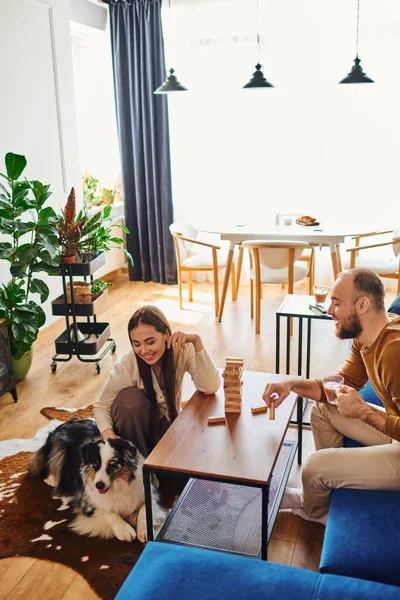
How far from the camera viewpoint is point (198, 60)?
6.09 m

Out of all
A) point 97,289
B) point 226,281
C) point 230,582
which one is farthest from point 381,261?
point 230,582

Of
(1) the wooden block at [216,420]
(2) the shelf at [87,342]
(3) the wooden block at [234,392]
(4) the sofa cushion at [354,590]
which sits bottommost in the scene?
(2) the shelf at [87,342]

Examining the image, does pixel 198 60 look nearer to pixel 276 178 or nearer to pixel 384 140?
pixel 276 178

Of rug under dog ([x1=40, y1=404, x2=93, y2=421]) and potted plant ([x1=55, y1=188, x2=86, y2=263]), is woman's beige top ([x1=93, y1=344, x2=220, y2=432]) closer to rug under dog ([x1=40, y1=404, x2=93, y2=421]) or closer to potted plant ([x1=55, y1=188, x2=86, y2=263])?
rug under dog ([x1=40, y1=404, x2=93, y2=421])

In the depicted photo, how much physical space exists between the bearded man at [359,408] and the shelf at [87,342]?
197 centimetres

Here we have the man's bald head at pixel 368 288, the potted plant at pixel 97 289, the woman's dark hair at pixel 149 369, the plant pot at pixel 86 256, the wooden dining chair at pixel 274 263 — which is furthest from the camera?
the wooden dining chair at pixel 274 263

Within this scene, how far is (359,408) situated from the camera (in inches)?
88.4

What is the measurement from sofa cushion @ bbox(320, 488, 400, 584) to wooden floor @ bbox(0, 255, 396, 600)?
39cm

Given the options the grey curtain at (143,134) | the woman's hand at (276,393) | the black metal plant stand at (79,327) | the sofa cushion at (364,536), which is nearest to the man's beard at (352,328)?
the woman's hand at (276,393)

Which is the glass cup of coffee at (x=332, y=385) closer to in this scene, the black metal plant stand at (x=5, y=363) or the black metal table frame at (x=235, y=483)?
the black metal table frame at (x=235, y=483)

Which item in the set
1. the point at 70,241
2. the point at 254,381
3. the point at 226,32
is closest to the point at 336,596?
the point at 254,381

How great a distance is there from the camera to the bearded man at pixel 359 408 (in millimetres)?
2211

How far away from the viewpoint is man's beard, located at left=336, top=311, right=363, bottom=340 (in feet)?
7.69

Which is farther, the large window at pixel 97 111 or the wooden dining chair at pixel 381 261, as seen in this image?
the large window at pixel 97 111
